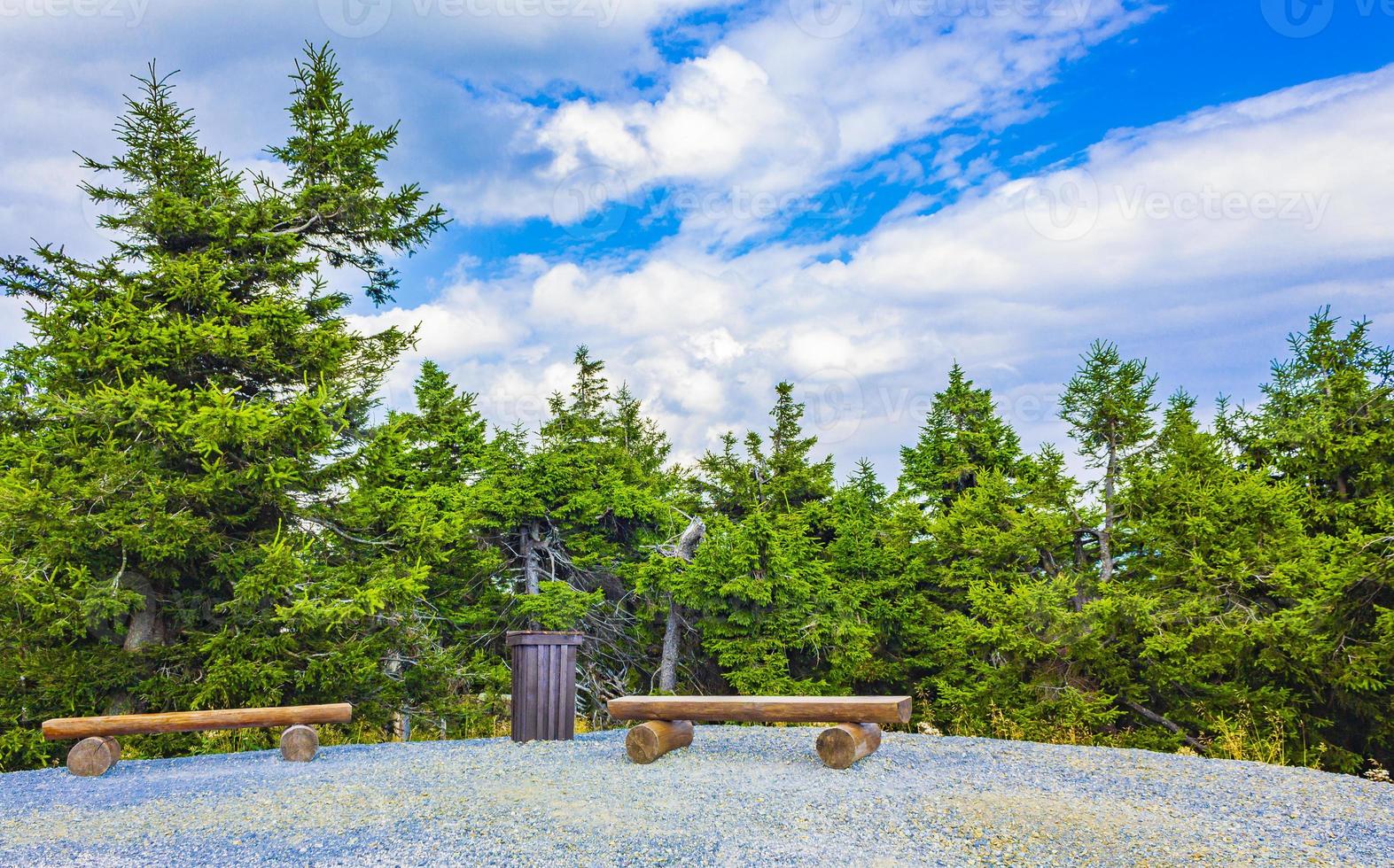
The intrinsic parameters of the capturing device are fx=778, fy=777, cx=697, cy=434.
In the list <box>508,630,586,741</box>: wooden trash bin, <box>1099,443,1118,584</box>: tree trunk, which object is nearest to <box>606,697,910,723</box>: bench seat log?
<box>508,630,586,741</box>: wooden trash bin

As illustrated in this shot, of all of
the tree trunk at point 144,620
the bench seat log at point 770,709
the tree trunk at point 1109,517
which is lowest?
the bench seat log at point 770,709

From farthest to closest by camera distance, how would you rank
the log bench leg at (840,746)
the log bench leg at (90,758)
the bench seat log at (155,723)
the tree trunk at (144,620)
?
the tree trunk at (144,620) → the bench seat log at (155,723) → the log bench leg at (90,758) → the log bench leg at (840,746)

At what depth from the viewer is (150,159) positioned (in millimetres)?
10742

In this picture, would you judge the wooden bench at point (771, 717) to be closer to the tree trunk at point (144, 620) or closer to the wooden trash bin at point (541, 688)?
the wooden trash bin at point (541, 688)

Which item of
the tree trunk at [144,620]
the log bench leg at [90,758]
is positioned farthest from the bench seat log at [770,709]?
the tree trunk at [144,620]

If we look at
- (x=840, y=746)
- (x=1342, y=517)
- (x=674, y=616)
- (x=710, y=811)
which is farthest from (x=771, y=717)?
(x=1342, y=517)

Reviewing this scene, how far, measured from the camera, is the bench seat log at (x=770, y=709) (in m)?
6.35

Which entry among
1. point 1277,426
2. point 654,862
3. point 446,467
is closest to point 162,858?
point 654,862

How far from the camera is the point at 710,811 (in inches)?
200

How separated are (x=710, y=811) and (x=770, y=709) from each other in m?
1.65

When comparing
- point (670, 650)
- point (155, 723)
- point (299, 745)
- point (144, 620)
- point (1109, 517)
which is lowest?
point (670, 650)

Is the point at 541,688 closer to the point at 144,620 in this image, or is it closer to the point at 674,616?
the point at 144,620

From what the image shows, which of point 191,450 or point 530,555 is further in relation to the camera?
point 530,555

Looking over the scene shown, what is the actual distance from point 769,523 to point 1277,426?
1049cm
